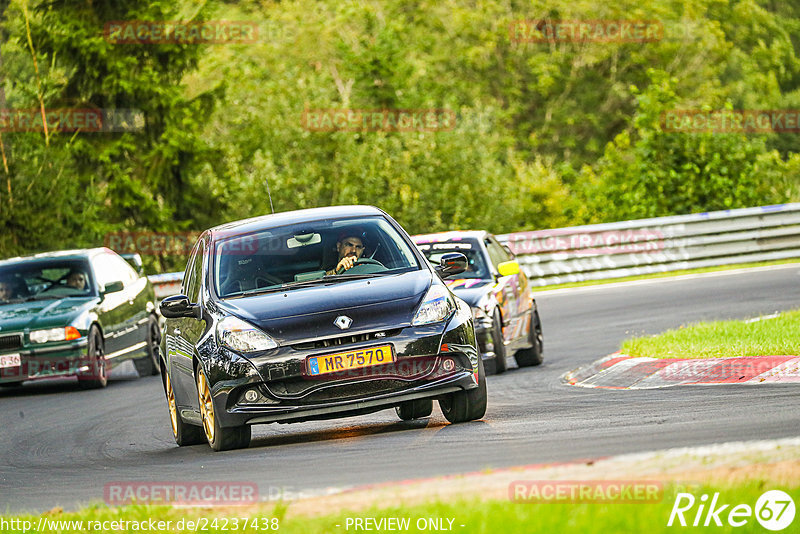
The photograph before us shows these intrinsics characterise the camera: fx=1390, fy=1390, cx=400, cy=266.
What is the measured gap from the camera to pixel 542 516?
17.1 ft

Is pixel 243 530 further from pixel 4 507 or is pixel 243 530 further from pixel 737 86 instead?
pixel 737 86

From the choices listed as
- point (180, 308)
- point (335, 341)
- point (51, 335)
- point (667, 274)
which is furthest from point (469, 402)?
point (667, 274)

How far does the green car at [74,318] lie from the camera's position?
15977 millimetres

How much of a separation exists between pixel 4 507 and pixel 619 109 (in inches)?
2143

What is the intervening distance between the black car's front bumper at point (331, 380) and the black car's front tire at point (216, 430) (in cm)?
21

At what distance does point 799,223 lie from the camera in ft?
87.4

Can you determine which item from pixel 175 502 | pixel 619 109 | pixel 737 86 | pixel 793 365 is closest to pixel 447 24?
pixel 619 109

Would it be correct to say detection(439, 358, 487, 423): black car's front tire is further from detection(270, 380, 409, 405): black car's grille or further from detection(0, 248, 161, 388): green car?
detection(0, 248, 161, 388): green car

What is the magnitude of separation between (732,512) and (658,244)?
2168 cm

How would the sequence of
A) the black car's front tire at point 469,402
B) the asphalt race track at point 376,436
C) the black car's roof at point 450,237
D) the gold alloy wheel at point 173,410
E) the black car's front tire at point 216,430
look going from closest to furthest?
the asphalt race track at point 376,436, the black car's front tire at point 216,430, the black car's front tire at point 469,402, the gold alloy wheel at point 173,410, the black car's roof at point 450,237

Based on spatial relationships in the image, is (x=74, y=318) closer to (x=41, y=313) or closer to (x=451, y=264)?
(x=41, y=313)

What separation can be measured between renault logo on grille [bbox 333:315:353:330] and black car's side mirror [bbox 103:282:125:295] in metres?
9.06

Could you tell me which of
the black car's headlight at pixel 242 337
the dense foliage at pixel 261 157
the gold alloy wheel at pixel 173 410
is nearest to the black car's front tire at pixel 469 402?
the black car's headlight at pixel 242 337

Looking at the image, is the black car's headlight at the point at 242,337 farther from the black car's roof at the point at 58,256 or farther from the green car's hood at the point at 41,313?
the black car's roof at the point at 58,256
